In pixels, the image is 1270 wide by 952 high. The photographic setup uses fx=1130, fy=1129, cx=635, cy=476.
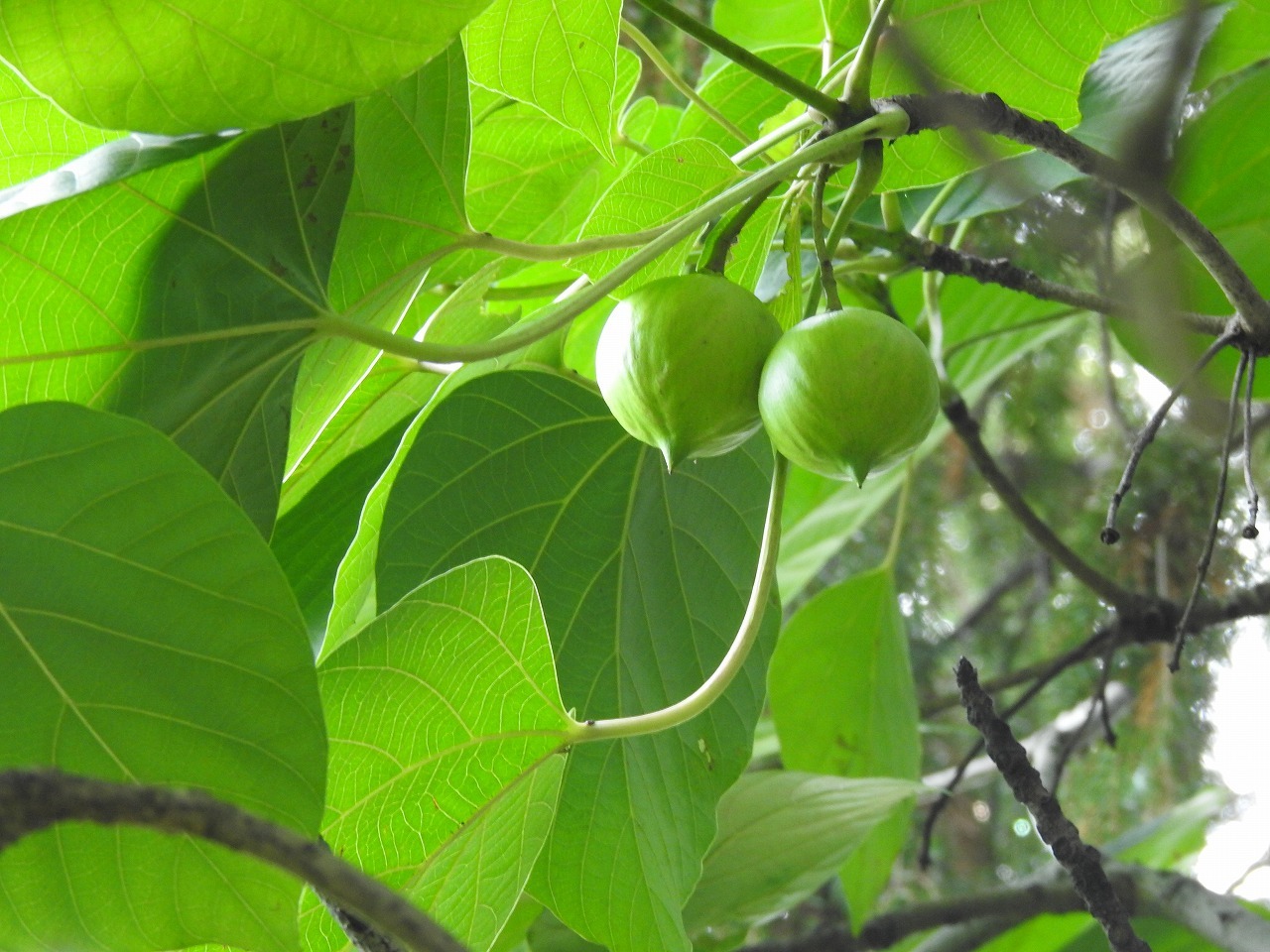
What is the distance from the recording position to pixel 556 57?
56 cm

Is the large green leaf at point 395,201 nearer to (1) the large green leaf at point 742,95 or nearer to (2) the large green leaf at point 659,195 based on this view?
(2) the large green leaf at point 659,195

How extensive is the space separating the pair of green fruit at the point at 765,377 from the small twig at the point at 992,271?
151 mm

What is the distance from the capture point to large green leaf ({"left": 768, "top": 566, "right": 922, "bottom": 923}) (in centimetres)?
93

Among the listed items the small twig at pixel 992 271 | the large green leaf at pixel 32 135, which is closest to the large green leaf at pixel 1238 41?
the small twig at pixel 992 271

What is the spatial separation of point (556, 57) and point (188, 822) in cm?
45

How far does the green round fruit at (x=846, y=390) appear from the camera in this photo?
0.44 metres

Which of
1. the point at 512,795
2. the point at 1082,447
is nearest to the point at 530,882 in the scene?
the point at 512,795

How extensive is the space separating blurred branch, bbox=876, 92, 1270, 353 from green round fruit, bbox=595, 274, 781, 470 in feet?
0.36

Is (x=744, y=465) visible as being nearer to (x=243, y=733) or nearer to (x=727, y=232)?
(x=727, y=232)

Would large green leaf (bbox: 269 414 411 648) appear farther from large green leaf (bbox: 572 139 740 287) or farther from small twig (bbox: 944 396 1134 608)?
small twig (bbox: 944 396 1134 608)

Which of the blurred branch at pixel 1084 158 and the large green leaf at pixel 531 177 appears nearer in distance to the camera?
the blurred branch at pixel 1084 158

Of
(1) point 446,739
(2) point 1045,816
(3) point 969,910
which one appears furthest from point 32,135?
(3) point 969,910

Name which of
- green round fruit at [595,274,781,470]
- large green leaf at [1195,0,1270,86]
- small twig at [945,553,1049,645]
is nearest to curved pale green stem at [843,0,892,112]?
green round fruit at [595,274,781,470]

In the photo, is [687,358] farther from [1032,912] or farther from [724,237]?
[1032,912]
